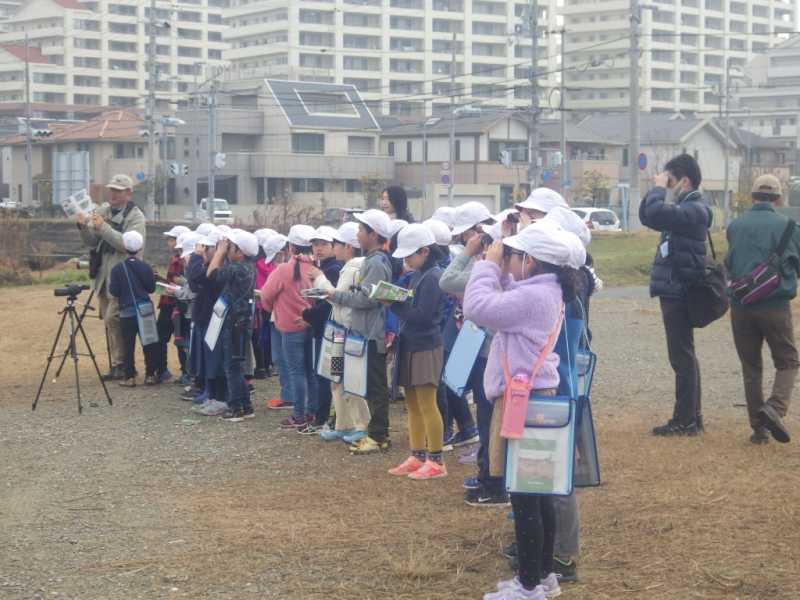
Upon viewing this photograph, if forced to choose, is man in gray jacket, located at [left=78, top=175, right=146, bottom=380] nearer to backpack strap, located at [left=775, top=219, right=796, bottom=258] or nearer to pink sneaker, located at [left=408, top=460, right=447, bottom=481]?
pink sneaker, located at [left=408, top=460, right=447, bottom=481]

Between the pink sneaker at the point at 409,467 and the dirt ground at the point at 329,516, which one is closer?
the dirt ground at the point at 329,516

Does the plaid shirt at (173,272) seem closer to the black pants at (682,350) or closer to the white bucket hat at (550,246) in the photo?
the black pants at (682,350)

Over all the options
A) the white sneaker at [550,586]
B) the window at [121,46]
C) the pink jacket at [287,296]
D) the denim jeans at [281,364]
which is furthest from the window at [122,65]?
Answer: the white sneaker at [550,586]

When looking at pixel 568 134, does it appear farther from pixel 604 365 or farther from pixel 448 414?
pixel 448 414

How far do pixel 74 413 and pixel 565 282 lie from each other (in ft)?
20.5

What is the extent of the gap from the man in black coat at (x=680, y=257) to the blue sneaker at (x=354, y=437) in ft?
6.98

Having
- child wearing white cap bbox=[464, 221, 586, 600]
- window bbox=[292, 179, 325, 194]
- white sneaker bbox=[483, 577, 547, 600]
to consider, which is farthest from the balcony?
white sneaker bbox=[483, 577, 547, 600]

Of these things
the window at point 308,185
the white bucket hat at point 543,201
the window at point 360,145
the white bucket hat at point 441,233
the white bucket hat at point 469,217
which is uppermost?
the window at point 360,145

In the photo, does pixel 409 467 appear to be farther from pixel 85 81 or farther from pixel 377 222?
pixel 85 81

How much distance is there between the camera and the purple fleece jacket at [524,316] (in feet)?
15.5

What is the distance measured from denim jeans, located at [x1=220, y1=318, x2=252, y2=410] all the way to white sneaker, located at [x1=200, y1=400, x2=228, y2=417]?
0.53ft

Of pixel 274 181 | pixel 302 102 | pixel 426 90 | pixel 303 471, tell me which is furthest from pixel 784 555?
pixel 426 90

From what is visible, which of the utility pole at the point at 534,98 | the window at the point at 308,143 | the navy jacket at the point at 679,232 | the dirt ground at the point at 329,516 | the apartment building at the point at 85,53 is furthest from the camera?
the apartment building at the point at 85,53

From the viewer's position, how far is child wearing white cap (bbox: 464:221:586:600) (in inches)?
187
